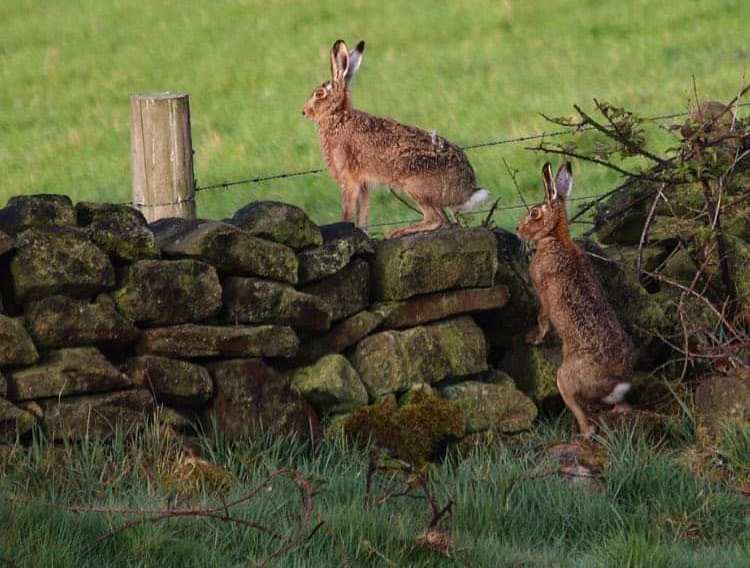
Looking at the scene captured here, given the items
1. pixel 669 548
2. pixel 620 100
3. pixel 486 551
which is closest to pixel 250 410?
pixel 486 551

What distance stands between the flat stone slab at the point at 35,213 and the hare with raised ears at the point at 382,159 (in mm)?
1770

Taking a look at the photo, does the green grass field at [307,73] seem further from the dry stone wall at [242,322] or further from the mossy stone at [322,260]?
the mossy stone at [322,260]

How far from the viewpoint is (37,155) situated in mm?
15438

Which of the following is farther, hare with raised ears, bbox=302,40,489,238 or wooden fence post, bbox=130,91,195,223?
hare with raised ears, bbox=302,40,489,238

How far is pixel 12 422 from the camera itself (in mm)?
6180

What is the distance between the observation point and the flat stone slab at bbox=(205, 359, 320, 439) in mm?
6785

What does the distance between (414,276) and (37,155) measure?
892 cm

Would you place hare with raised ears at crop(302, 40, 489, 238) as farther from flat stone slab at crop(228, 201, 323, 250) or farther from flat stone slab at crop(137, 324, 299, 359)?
flat stone slab at crop(137, 324, 299, 359)

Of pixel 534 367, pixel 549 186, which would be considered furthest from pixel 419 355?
pixel 549 186

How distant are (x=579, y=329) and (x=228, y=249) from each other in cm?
183

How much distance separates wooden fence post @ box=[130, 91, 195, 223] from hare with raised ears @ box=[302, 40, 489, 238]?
101cm

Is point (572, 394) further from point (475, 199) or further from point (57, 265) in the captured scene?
point (57, 265)

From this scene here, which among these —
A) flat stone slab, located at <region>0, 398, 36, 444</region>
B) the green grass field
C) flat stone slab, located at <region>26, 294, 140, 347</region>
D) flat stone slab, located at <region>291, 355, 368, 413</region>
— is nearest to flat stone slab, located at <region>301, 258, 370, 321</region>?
flat stone slab, located at <region>291, 355, 368, 413</region>

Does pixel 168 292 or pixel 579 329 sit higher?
pixel 168 292
